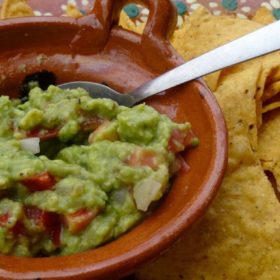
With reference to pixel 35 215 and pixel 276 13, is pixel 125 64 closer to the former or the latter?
pixel 35 215

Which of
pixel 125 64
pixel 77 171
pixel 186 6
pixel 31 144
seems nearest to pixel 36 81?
pixel 125 64

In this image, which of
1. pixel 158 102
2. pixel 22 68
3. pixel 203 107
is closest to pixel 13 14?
pixel 22 68

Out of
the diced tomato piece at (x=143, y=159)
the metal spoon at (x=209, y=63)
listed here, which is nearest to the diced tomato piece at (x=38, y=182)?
the diced tomato piece at (x=143, y=159)

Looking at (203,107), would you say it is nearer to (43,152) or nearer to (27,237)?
(43,152)

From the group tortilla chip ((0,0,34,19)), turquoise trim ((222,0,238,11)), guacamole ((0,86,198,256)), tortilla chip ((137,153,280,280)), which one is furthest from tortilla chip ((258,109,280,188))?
tortilla chip ((0,0,34,19))

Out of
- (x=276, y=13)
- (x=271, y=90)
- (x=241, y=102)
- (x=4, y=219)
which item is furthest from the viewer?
(x=276, y=13)

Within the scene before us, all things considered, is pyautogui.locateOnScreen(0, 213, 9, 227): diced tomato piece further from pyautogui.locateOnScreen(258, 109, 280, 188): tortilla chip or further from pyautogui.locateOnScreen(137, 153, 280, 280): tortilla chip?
pyautogui.locateOnScreen(258, 109, 280, 188): tortilla chip
